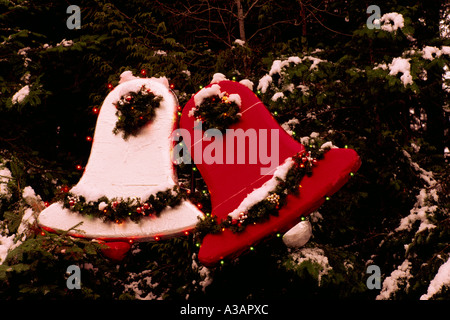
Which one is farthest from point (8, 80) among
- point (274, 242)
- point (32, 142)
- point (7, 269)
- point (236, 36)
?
point (274, 242)

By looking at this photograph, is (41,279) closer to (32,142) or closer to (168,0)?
(32,142)

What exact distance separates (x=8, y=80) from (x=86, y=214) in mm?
3383

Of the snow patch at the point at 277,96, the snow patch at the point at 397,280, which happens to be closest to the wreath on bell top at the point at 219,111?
the snow patch at the point at 277,96

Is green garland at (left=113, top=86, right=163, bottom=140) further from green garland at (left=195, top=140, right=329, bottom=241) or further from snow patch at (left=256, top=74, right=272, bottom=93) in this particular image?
snow patch at (left=256, top=74, right=272, bottom=93)

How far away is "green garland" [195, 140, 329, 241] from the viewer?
8.69 feet

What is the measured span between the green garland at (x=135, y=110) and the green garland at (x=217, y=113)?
15.2 inches

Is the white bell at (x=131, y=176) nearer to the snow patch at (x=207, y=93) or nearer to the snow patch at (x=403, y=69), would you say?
the snow patch at (x=207, y=93)

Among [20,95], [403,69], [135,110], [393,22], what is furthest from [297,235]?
[20,95]

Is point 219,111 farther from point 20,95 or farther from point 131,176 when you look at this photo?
point 20,95

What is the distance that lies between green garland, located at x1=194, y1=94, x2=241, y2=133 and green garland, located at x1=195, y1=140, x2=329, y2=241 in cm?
54

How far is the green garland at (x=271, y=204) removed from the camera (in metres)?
2.65

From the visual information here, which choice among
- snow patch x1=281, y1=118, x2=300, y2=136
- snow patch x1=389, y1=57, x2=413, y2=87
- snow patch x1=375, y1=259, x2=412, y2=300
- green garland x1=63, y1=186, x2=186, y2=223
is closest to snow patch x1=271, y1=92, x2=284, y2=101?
snow patch x1=281, y1=118, x2=300, y2=136

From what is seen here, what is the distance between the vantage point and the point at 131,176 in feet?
10.1

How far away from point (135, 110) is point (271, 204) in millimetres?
1267
